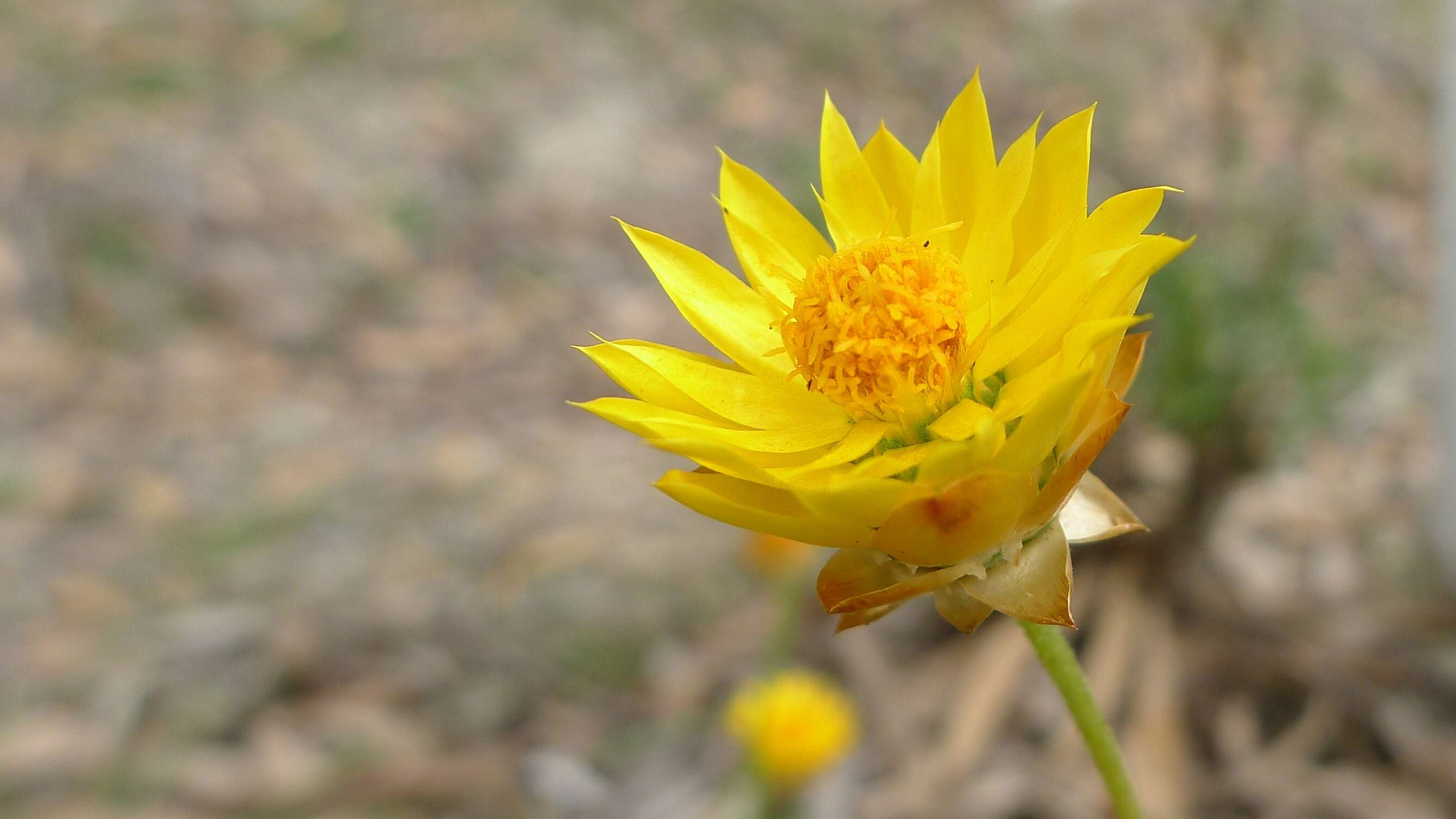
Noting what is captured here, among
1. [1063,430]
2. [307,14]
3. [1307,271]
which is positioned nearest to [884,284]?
[1063,430]

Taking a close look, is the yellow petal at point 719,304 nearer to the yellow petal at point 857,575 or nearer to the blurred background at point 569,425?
the yellow petal at point 857,575

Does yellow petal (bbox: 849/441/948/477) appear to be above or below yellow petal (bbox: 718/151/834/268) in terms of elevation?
below

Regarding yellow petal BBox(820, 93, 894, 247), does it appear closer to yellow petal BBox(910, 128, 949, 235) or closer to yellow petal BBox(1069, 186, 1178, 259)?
yellow petal BBox(910, 128, 949, 235)

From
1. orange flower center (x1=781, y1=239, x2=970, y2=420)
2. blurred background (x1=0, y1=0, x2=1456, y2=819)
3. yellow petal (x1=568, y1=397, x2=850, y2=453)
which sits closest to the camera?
yellow petal (x1=568, y1=397, x2=850, y2=453)

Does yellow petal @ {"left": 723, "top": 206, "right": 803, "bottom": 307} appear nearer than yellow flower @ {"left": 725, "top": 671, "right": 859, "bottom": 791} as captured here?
Yes

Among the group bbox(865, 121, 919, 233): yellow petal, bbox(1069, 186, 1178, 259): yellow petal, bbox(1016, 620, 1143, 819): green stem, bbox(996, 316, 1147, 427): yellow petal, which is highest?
bbox(865, 121, 919, 233): yellow petal

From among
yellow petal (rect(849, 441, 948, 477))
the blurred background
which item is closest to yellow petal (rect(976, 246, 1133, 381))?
yellow petal (rect(849, 441, 948, 477))

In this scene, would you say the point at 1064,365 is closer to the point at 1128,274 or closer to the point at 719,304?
the point at 1128,274

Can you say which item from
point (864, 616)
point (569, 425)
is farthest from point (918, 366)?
point (569, 425)
